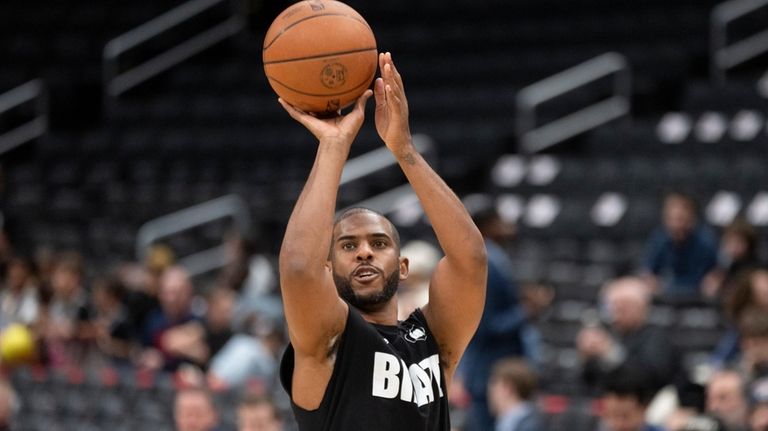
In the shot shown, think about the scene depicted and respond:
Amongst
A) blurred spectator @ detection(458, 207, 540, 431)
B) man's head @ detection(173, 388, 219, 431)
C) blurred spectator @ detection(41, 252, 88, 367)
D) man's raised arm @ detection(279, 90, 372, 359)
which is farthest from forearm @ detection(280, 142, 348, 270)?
blurred spectator @ detection(41, 252, 88, 367)

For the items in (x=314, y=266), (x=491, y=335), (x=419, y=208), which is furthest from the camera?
(x=419, y=208)

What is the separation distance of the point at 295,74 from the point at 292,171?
30.7 feet

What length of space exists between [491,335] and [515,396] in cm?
83

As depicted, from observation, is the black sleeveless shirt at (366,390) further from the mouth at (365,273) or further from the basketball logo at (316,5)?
the basketball logo at (316,5)

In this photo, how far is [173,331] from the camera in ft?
29.0

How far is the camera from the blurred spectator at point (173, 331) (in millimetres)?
8711

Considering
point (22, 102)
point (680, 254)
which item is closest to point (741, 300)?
point (680, 254)

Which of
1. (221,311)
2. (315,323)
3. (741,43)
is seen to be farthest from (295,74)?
(741,43)

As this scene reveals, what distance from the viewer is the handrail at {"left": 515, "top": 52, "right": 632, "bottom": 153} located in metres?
12.3

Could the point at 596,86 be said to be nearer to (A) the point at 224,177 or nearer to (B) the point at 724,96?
(B) the point at 724,96

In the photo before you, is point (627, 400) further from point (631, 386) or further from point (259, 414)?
point (259, 414)

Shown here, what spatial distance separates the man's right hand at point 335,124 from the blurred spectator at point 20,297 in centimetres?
732

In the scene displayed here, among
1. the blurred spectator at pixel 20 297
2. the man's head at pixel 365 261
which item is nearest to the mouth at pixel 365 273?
the man's head at pixel 365 261

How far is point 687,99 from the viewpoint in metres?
11.7
